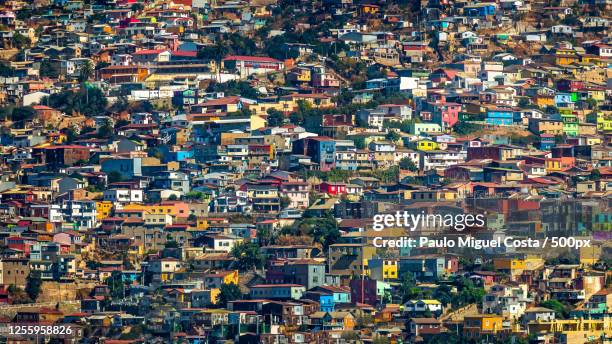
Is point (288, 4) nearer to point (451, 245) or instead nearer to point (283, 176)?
point (283, 176)

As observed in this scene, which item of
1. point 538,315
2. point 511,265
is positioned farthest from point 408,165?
point 538,315

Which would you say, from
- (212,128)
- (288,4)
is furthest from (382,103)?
(288,4)

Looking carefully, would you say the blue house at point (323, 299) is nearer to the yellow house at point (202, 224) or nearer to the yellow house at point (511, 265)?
the yellow house at point (511, 265)

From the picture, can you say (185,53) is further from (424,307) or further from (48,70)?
(424,307)

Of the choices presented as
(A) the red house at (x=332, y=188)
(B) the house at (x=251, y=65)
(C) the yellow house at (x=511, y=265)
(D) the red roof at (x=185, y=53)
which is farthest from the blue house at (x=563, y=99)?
(C) the yellow house at (x=511, y=265)

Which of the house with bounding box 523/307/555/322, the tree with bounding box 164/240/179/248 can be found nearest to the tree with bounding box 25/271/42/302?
the tree with bounding box 164/240/179/248

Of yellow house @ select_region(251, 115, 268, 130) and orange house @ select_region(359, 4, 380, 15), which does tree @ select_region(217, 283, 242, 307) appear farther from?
orange house @ select_region(359, 4, 380, 15)

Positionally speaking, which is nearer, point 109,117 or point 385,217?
point 385,217
